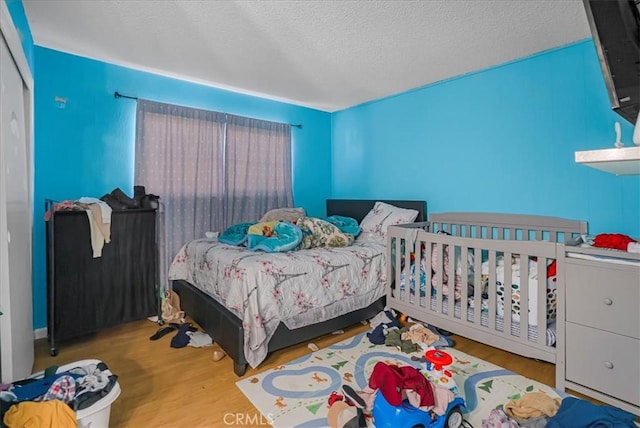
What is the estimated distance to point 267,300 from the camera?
2.10 m

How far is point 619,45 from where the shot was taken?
1073 mm

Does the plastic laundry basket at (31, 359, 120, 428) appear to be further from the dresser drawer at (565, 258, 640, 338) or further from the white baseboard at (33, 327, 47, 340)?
the dresser drawer at (565, 258, 640, 338)

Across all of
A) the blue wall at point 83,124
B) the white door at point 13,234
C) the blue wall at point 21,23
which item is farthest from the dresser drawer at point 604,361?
the blue wall at point 83,124

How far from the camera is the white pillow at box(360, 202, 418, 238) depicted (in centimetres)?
327

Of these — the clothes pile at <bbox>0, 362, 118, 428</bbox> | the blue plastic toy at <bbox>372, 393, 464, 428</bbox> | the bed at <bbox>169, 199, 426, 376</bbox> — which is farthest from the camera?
the bed at <bbox>169, 199, 426, 376</bbox>

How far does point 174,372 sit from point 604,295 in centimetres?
252

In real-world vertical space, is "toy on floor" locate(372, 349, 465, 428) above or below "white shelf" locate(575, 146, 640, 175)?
below

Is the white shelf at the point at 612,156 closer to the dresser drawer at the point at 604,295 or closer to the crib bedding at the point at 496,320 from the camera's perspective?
the dresser drawer at the point at 604,295

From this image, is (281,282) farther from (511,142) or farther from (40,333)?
(511,142)

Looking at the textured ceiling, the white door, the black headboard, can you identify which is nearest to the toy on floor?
the white door

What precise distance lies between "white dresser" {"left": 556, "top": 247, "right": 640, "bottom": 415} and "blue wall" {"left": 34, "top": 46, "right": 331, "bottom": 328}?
3494 millimetres

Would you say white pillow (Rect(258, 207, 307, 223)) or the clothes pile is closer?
the clothes pile

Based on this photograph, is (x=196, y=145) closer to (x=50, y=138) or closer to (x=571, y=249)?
(x=50, y=138)

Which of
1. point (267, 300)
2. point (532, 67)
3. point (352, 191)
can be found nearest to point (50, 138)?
point (267, 300)
